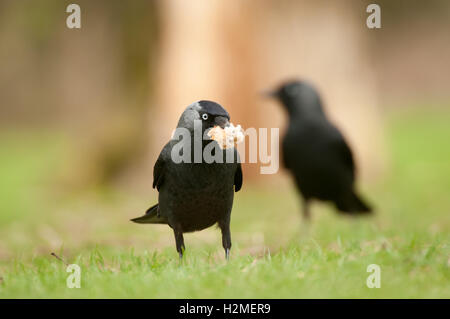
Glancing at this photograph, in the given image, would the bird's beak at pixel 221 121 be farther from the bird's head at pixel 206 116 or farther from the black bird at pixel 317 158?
the black bird at pixel 317 158

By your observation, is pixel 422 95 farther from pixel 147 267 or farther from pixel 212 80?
pixel 147 267

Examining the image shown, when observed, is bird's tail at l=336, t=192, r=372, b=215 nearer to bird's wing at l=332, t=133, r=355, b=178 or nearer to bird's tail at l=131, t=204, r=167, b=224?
bird's wing at l=332, t=133, r=355, b=178

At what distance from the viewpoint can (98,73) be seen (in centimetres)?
2448

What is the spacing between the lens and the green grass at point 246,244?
3543 millimetres

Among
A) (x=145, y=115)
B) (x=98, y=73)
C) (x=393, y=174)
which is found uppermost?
(x=98, y=73)

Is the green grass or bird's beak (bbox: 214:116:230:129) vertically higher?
bird's beak (bbox: 214:116:230:129)

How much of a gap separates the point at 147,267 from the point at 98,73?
70.4 ft

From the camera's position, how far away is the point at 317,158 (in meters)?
6.84

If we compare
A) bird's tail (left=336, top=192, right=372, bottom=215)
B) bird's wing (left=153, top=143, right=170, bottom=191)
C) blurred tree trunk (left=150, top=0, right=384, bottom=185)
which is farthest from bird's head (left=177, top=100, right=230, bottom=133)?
blurred tree trunk (left=150, top=0, right=384, bottom=185)

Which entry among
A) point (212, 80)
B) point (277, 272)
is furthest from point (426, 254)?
point (212, 80)

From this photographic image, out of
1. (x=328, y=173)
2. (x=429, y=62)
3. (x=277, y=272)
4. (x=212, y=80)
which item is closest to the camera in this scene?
(x=277, y=272)

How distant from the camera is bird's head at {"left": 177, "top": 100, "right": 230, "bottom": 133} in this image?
11.9 feet
